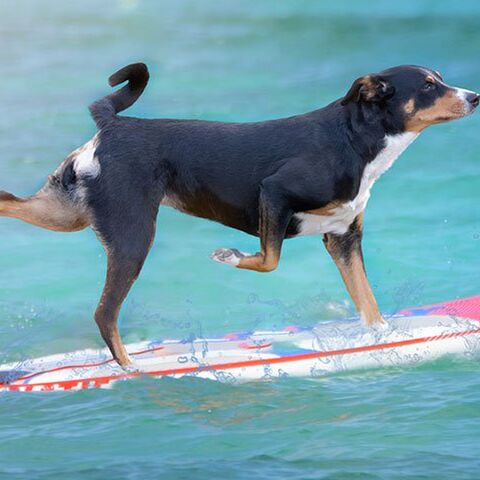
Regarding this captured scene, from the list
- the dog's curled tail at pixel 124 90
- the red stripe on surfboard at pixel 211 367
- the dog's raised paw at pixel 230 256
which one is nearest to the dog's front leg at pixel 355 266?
the red stripe on surfboard at pixel 211 367

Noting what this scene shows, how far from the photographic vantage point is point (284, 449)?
511 cm

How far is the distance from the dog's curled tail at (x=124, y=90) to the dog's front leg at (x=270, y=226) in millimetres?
955

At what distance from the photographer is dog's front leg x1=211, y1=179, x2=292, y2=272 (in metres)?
5.92

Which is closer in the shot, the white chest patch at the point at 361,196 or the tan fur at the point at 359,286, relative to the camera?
the white chest patch at the point at 361,196

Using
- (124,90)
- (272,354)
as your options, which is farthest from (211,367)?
(124,90)

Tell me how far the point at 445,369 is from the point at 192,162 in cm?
170

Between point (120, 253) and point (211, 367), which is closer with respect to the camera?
point (120, 253)

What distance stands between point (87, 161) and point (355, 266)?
5.07ft

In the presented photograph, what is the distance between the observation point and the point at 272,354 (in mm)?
6371

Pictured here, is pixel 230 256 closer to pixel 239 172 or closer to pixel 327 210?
pixel 239 172

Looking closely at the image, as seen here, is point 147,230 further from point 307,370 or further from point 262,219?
point 307,370

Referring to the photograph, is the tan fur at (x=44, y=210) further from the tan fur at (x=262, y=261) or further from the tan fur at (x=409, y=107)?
the tan fur at (x=409, y=107)

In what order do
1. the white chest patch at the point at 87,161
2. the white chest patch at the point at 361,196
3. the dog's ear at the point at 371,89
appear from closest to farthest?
1. the dog's ear at the point at 371,89
2. the white chest patch at the point at 361,196
3. the white chest patch at the point at 87,161

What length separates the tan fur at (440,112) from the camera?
19.2 feet
